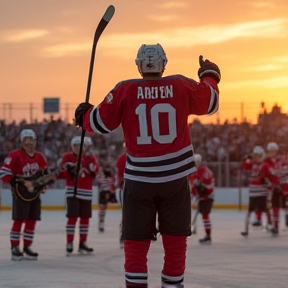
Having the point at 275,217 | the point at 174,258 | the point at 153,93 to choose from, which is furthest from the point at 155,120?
the point at 275,217

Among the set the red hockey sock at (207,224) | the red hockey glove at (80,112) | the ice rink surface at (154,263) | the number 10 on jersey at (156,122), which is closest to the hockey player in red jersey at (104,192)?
the ice rink surface at (154,263)

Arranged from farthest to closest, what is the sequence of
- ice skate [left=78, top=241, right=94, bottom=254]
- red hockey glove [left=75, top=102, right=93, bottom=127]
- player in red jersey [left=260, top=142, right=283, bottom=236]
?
player in red jersey [left=260, top=142, right=283, bottom=236] → ice skate [left=78, top=241, right=94, bottom=254] → red hockey glove [left=75, top=102, right=93, bottom=127]

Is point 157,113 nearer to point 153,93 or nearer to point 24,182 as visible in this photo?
point 153,93

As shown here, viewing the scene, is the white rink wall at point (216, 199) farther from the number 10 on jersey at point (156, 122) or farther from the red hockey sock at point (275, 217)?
the number 10 on jersey at point (156, 122)

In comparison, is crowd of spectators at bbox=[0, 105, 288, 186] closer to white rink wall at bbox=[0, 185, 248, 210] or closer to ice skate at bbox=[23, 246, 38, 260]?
white rink wall at bbox=[0, 185, 248, 210]

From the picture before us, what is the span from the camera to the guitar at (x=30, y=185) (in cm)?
970

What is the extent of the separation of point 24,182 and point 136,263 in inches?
185

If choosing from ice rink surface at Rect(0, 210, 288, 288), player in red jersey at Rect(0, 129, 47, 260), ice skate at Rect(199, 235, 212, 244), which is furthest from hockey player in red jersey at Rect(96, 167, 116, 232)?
player in red jersey at Rect(0, 129, 47, 260)

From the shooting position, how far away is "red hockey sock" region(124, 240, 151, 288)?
516 cm

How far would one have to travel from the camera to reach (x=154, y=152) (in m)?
5.23

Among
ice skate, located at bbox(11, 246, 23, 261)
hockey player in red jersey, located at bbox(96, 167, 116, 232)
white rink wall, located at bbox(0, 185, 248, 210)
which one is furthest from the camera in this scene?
white rink wall, located at bbox(0, 185, 248, 210)

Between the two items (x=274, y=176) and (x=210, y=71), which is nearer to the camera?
(x=210, y=71)

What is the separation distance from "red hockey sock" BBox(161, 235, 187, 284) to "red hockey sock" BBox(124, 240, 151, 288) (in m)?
0.13

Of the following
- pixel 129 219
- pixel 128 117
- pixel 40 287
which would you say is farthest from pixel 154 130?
pixel 40 287
